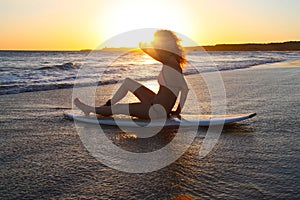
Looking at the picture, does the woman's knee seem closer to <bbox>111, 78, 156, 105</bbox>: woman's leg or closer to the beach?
<bbox>111, 78, 156, 105</bbox>: woman's leg

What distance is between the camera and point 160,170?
304 cm

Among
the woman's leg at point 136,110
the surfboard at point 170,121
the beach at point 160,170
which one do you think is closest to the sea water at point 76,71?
the woman's leg at point 136,110

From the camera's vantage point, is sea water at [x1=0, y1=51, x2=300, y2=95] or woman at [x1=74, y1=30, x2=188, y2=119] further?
sea water at [x1=0, y1=51, x2=300, y2=95]

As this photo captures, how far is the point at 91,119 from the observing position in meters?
5.18

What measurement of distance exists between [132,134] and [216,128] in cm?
120

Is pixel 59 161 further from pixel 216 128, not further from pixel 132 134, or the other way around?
pixel 216 128

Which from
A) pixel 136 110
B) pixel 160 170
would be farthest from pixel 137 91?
pixel 160 170

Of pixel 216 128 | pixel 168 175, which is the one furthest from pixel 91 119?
pixel 168 175

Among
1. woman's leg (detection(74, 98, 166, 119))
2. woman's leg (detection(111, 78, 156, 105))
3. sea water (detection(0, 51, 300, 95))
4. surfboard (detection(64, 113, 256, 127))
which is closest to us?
surfboard (detection(64, 113, 256, 127))

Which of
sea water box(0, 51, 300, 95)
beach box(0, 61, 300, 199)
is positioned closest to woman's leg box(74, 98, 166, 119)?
beach box(0, 61, 300, 199)

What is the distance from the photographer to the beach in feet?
8.24

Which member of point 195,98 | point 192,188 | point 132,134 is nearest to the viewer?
point 192,188

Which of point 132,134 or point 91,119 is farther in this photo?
point 91,119

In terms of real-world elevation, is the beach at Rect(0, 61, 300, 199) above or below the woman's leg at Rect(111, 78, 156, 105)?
below
